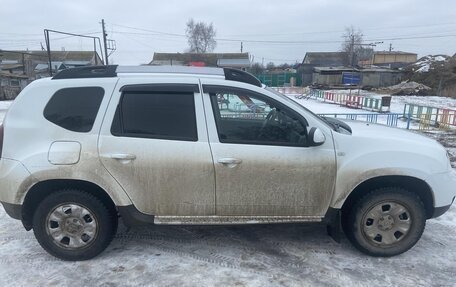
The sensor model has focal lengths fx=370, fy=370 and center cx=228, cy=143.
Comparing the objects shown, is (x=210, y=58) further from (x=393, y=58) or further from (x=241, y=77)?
(x=241, y=77)

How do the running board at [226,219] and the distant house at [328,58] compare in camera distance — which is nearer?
the running board at [226,219]

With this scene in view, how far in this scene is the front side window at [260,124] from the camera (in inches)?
133

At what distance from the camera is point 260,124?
3.54 meters

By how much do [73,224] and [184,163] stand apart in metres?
1.21

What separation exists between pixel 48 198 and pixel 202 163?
145cm

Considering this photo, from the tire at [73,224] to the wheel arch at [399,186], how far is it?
2.33 m

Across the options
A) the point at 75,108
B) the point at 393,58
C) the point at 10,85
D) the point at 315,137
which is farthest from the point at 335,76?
the point at 75,108

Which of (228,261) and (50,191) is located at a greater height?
(50,191)

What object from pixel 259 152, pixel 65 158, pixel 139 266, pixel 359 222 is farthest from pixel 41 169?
pixel 359 222

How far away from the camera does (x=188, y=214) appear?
3.49 m

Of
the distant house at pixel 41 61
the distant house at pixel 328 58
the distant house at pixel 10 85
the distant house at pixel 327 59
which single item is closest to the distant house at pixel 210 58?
the distant house at pixel 41 61

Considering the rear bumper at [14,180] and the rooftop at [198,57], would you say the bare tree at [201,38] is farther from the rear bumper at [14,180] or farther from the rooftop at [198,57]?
the rear bumper at [14,180]

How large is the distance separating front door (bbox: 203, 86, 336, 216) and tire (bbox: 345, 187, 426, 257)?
0.37 m

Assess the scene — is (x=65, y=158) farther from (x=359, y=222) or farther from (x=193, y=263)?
(x=359, y=222)
